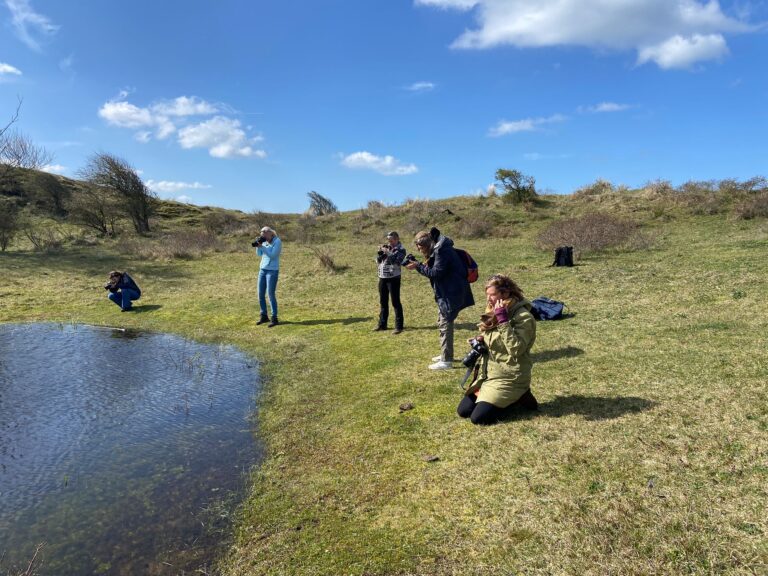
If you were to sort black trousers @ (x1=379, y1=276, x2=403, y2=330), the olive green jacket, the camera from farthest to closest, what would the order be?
black trousers @ (x1=379, y1=276, x2=403, y2=330), the camera, the olive green jacket

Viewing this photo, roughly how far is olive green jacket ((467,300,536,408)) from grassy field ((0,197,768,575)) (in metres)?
0.38

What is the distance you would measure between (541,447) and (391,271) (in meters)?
5.90

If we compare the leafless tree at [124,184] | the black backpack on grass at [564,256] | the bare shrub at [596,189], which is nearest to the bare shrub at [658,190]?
the bare shrub at [596,189]

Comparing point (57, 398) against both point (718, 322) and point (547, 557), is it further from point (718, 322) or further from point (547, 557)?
point (718, 322)

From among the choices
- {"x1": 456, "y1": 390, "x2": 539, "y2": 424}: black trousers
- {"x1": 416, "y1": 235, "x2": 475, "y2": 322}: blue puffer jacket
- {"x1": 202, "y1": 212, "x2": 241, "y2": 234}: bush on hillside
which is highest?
{"x1": 202, "y1": 212, "x2": 241, "y2": 234}: bush on hillside

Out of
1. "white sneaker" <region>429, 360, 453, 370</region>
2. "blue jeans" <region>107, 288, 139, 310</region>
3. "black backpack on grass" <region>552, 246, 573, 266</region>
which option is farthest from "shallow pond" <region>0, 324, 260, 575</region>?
"black backpack on grass" <region>552, 246, 573, 266</region>

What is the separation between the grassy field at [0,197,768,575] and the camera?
11.1 feet

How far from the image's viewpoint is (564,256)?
16.3 meters

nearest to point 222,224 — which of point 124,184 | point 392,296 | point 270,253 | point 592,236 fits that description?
point 124,184

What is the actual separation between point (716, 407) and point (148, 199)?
42.4m

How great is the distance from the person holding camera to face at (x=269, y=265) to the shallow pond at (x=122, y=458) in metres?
2.61

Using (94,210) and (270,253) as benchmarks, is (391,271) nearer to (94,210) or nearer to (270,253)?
(270,253)

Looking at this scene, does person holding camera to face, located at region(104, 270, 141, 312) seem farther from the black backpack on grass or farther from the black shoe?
the black backpack on grass

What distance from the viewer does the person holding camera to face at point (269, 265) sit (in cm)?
1169
